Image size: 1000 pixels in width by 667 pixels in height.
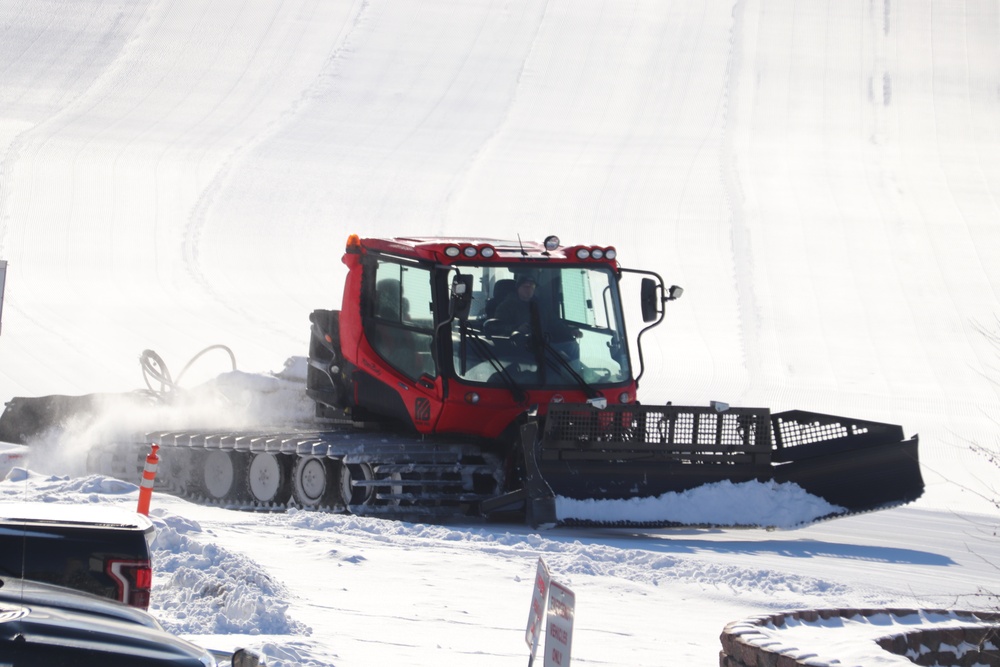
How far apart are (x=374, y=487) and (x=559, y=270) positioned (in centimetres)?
234

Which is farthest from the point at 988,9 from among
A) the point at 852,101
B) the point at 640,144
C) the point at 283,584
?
the point at 283,584

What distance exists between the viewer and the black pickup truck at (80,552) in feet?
16.8

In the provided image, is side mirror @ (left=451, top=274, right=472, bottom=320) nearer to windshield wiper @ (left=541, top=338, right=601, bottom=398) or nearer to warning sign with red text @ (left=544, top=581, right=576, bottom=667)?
windshield wiper @ (left=541, top=338, right=601, bottom=398)

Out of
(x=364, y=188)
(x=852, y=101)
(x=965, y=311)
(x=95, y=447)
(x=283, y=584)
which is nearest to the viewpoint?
(x=283, y=584)

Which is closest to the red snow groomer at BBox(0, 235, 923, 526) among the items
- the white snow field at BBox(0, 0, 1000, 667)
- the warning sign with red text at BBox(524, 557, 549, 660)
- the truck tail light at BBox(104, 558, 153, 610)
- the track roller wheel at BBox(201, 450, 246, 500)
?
the track roller wheel at BBox(201, 450, 246, 500)

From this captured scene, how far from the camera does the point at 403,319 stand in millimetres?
12531

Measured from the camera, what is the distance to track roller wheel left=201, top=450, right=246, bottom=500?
13.4 m

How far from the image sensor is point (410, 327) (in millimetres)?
12438

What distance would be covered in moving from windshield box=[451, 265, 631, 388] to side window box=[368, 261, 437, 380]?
1.08ft

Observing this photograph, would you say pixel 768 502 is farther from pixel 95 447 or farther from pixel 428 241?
pixel 95 447

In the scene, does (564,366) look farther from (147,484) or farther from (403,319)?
(147,484)

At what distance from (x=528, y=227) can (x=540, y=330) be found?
21888 mm

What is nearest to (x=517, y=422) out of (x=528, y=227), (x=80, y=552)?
(x=80, y=552)

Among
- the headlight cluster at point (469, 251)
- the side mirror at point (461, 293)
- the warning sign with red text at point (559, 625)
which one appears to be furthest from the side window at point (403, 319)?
the warning sign with red text at point (559, 625)
